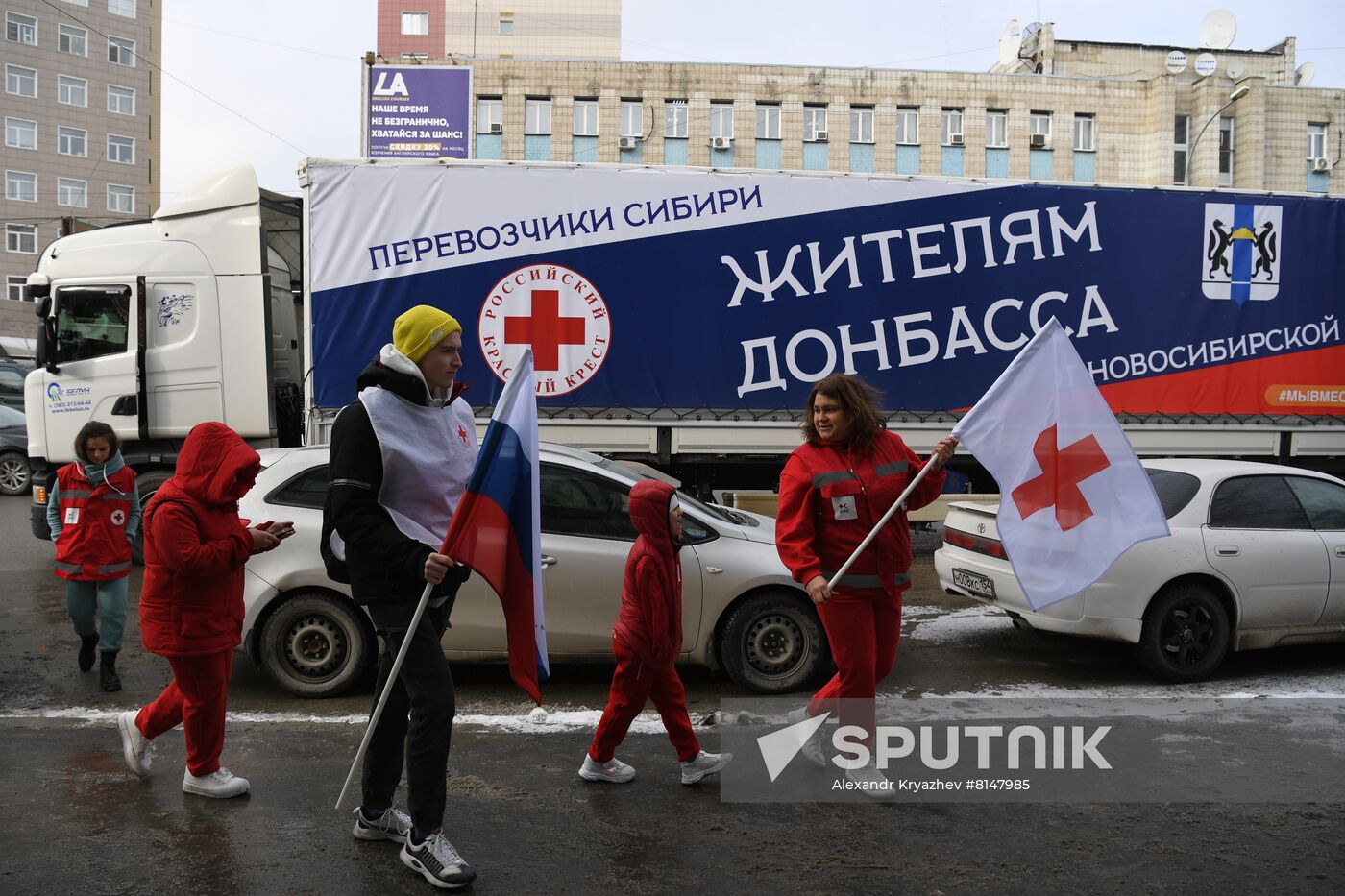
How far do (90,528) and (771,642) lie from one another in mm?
3981

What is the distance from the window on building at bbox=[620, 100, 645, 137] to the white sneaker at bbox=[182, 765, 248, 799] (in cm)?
3682

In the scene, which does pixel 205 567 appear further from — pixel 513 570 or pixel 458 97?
pixel 458 97

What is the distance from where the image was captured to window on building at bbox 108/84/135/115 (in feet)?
195

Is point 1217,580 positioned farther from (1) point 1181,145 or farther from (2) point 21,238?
(2) point 21,238

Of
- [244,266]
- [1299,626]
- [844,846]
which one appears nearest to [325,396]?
[244,266]

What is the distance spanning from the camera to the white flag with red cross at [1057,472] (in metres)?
4.22

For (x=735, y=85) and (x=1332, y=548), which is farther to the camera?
(x=735, y=85)

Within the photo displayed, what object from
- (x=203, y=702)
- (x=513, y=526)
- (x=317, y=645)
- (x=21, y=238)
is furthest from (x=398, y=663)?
(x=21, y=238)

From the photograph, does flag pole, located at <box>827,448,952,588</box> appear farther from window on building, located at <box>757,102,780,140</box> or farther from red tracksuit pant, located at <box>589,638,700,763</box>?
window on building, located at <box>757,102,780,140</box>

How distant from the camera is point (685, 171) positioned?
9.52m

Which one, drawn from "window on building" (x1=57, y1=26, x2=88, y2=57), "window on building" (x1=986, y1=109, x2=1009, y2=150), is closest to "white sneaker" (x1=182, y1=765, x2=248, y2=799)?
"window on building" (x1=986, y1=109, x2=1009, y2=150)

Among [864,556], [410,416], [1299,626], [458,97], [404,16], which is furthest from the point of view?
[404,16]

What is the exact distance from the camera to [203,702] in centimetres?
405

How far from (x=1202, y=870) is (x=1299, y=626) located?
3.50m
